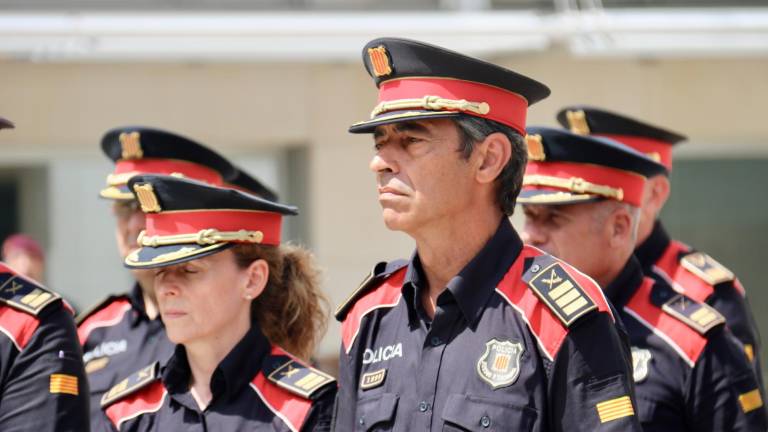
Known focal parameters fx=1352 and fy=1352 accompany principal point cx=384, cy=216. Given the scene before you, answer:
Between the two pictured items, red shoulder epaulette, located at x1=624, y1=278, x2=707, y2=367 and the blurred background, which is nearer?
red shoulder epaulette, located at x1=624, y1=278, x2=707, y2=367

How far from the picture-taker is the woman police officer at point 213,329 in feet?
13.3

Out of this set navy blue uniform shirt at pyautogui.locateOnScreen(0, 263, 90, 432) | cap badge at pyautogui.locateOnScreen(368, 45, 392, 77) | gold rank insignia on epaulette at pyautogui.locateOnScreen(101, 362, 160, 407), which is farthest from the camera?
gold rank insignia on epaulette at pyautogui.locateOnScreen(101, 362, 160, 407)

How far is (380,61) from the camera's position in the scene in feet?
11.2

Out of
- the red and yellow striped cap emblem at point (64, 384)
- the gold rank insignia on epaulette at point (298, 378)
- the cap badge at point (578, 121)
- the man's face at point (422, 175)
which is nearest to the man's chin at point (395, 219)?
the man's face at point (422, 175)

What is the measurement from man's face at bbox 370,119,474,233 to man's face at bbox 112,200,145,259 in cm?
204

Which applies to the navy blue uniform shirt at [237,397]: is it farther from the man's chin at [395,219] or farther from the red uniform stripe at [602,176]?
the red uniform stripe at [602,176]

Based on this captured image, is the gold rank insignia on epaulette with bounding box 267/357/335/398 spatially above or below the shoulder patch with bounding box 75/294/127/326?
above

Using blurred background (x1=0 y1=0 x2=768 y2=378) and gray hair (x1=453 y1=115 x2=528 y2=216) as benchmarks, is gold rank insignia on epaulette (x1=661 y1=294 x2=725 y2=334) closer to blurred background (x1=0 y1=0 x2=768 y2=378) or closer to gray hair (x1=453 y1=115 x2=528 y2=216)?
gray hair (x1=453 y1=115 x2=528 y2=216)

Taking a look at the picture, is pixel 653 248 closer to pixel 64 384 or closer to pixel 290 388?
pixel 290 388

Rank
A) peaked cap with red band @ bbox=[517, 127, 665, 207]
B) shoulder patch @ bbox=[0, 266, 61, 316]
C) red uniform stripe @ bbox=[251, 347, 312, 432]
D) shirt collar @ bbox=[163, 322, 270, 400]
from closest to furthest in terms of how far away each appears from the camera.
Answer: shoulder patch @ bbox=[0, 266, 61, 316], red uniform stripe @ bbox=[251, 347, 312, 432], shirt collar @ bbox=[163, 322, 270, 400], peaked cap with red band @ bbox=[517, 127, 665, 207]

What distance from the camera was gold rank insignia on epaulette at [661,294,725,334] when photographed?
14.1 ft

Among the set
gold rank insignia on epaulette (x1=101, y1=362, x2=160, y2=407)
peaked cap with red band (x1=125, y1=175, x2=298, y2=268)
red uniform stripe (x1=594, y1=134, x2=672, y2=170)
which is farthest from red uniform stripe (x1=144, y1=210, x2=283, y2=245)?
red uniform stripe (x1=594, y1=134, x2=672, y2=170)

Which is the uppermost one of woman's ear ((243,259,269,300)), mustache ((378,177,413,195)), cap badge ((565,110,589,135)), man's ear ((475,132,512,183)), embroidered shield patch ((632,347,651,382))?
man's ear ((475,132,512,183))

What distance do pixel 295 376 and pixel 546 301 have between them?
1.21 m
